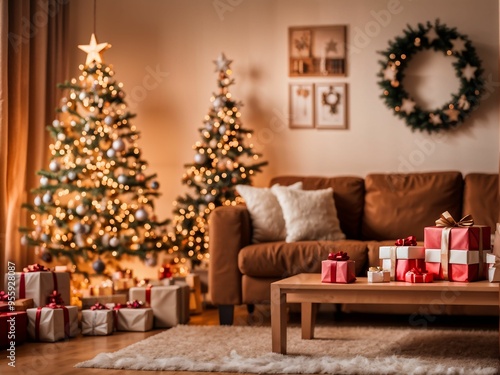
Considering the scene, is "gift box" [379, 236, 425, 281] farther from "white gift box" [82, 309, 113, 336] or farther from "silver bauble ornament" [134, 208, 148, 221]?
"silver bauble ornament" [134, 208, 148, 221]

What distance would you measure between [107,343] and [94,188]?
5.43ft

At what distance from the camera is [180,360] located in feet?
11.2

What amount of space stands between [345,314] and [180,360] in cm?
208

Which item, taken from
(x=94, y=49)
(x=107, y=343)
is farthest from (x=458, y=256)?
(x=94, y=49)

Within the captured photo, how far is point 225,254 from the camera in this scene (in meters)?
4.77

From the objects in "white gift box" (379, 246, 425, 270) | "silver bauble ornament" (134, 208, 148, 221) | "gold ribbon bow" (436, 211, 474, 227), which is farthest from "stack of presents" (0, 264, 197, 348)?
"gold ribbon bow" (436, 211, 474, 227)

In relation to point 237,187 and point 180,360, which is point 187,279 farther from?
point 180,360

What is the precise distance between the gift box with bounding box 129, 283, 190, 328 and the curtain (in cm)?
111

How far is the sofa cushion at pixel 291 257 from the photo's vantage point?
4590 mm

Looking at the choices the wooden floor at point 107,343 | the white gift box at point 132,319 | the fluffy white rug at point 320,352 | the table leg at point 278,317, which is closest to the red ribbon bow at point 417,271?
the fluffy white rug at point 320,352

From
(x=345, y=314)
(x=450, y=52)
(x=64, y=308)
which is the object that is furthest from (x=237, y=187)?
(x=450, y=52)

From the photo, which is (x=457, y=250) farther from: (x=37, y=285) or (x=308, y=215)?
(x=37, y=285)

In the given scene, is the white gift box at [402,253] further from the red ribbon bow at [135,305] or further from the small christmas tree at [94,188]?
the small christmas tree at [94,188]

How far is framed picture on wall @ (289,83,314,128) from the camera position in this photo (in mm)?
5984
